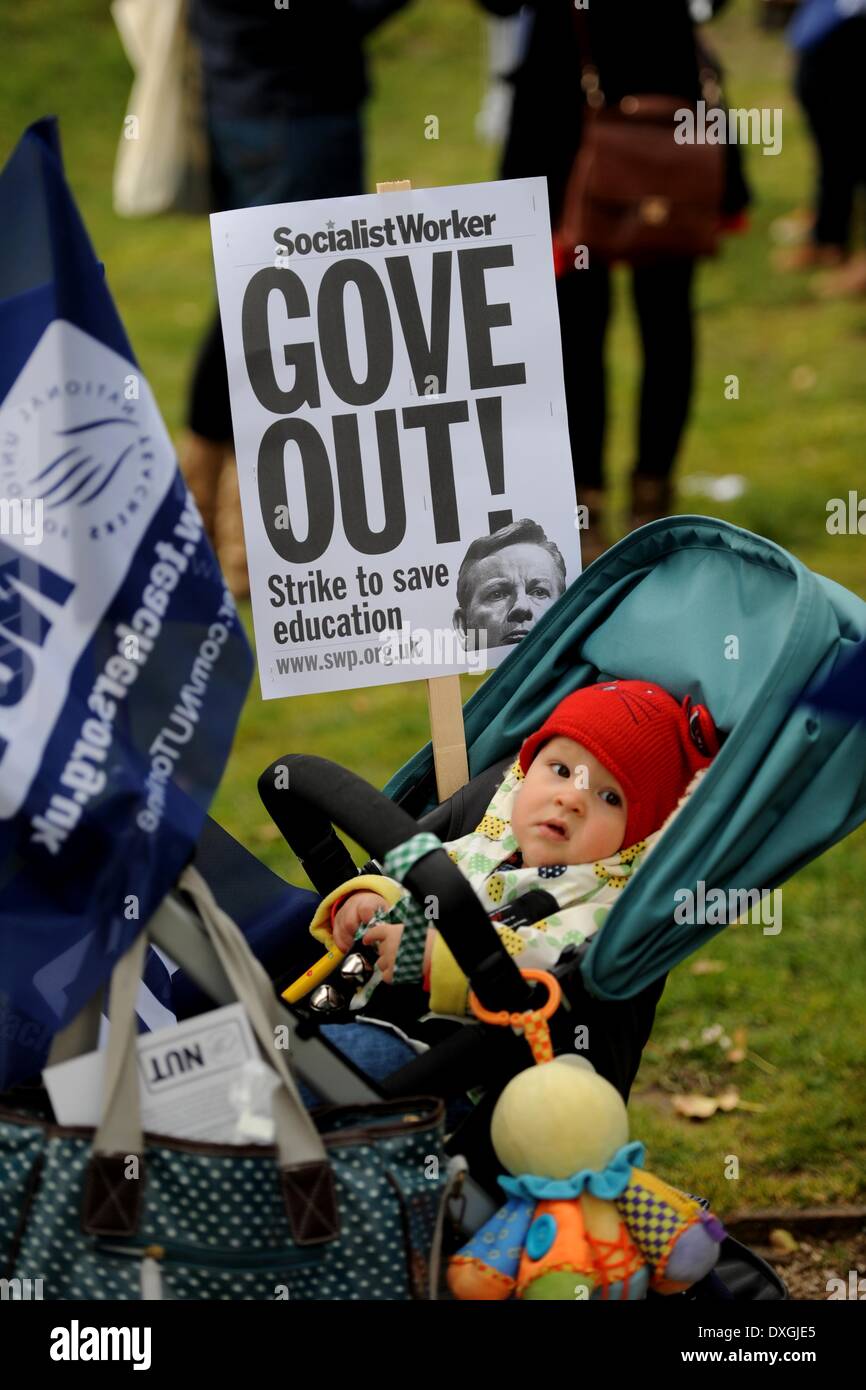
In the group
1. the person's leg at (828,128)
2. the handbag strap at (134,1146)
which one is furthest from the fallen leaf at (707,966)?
the person's leg at (828,128)

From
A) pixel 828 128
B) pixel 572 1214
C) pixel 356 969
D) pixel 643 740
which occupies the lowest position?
pixel 572 1214

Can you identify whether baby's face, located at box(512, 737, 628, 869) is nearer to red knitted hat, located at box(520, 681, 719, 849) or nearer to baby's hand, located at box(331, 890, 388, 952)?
red knitted hat, located at box(520, 681, 719, 849)

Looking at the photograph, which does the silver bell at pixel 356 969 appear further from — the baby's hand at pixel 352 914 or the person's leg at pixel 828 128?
the person's leg at pixel 828 128

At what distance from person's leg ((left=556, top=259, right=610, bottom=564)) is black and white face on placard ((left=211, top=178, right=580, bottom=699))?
2521 millimetres

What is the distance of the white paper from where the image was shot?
1776mm

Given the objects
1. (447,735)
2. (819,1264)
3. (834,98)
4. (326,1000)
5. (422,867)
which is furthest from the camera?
(834,98)

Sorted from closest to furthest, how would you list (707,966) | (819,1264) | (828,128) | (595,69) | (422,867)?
(422,867) < (819,1264) < (707,966) < (595,69) < (828,128)

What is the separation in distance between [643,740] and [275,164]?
3244 mm

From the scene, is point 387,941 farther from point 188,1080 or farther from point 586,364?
point 586,364

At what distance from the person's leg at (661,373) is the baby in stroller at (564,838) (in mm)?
2826

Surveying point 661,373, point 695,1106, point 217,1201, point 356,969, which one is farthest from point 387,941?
point 661,373

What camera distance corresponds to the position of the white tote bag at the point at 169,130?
514cm

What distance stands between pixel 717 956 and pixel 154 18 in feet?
11.3

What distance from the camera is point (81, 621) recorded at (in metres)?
1.76
